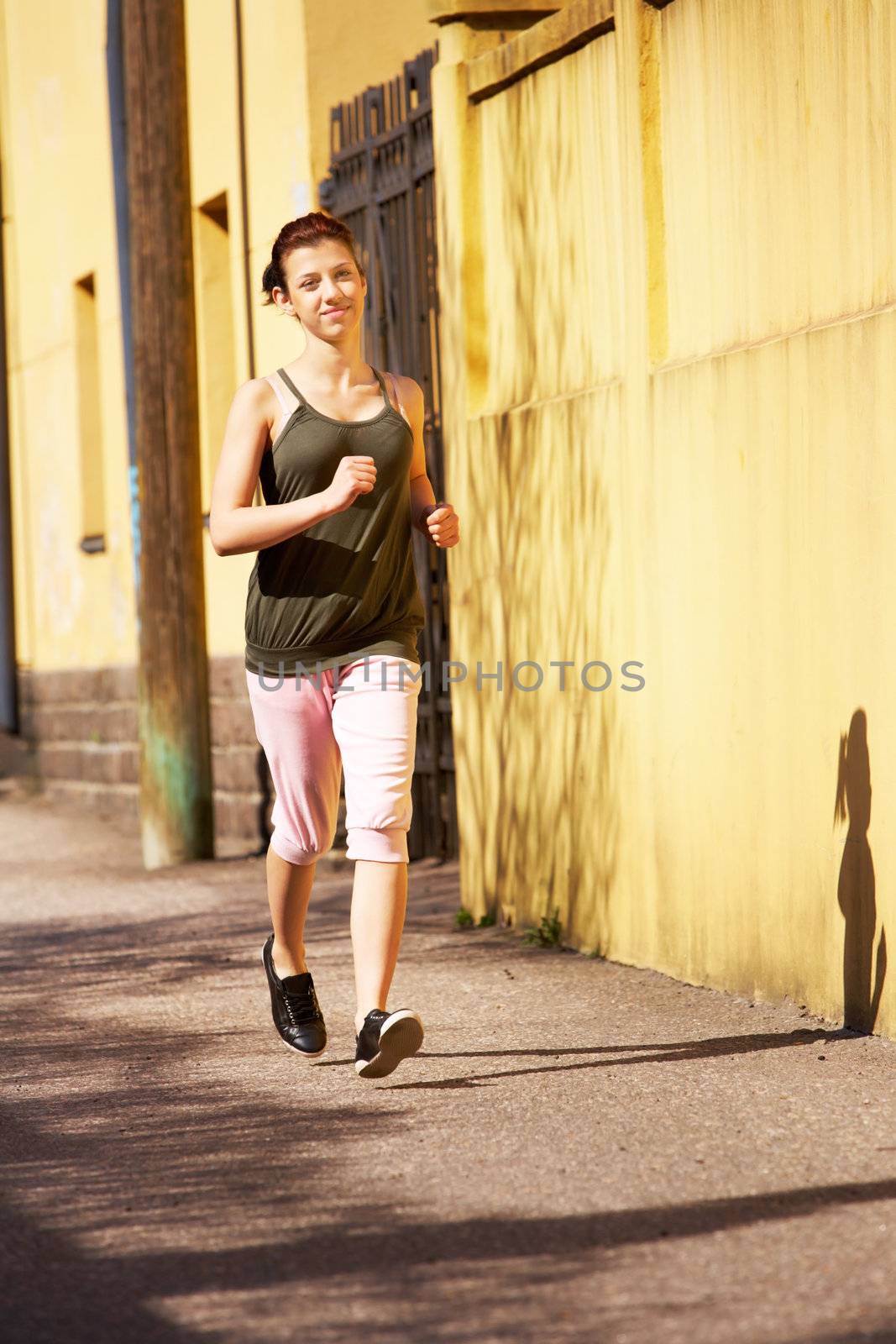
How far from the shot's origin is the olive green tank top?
17.2 feet

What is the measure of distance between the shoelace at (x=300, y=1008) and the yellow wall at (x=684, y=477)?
1.33 metres

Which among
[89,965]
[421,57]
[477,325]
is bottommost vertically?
[89,965]

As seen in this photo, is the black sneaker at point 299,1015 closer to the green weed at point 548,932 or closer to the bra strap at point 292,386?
the bra strap at point 292,386

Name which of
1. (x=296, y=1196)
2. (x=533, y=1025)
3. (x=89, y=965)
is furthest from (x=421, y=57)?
(x=296, y=1196)

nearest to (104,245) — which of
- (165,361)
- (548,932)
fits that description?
(165,361)

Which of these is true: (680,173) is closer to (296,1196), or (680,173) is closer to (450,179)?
(450,179)

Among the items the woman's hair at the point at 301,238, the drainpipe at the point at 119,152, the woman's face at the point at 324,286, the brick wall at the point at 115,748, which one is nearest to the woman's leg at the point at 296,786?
A: the woman's face at the point at 324,286

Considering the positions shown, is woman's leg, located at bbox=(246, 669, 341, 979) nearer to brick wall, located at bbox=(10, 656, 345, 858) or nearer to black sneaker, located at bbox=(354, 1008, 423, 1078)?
black sneaker, located at bbox=(354, 1008, 423, 1078)

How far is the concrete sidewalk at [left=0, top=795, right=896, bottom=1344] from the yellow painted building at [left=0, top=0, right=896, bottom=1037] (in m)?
0.38

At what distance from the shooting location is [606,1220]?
3.98 m

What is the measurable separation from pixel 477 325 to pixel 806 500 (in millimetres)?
2534

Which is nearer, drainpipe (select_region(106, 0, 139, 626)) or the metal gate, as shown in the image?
the metal gate

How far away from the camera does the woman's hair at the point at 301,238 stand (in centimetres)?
534

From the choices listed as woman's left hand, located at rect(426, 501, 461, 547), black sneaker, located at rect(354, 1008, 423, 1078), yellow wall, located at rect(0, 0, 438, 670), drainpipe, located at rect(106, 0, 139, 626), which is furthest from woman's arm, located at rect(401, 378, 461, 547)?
drainpipe, located at rect(106, 0, 139, 626)
